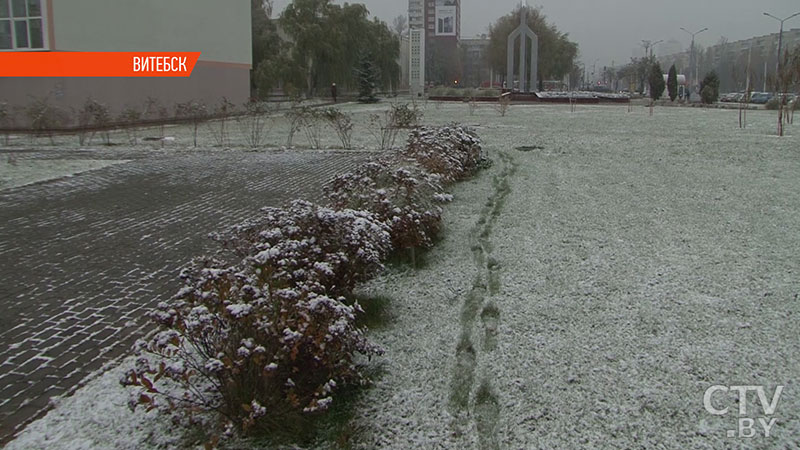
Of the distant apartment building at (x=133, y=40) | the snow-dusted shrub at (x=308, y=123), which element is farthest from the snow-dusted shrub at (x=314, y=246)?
the distant apartment building at (x=133, y=40)

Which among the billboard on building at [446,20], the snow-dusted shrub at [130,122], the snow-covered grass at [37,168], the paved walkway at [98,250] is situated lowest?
the paved walkway at [98,250]

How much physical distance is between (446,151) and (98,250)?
4667 millimetres

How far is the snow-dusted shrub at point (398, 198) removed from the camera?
5238 millimetres

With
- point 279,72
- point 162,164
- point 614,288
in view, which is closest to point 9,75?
point 162,164

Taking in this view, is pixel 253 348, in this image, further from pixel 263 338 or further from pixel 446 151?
pixel 446 151

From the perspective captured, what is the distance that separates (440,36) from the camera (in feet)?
351

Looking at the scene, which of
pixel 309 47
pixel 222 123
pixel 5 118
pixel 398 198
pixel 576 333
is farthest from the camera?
pixel 309 47

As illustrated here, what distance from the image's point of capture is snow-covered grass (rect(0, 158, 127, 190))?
1057cm

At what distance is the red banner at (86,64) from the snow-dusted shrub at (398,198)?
18359 mm

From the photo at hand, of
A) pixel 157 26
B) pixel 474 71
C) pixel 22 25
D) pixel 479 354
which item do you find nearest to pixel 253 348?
pixel 479 354

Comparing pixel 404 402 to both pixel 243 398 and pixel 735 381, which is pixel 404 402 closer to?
pixel 243 398
